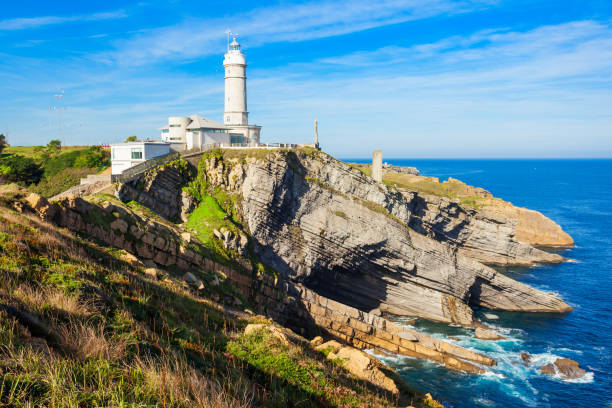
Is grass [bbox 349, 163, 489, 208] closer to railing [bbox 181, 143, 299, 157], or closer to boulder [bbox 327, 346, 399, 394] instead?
railing [bbox 181, 143, 299, 157]

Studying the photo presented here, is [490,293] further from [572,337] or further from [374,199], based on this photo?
[374,199]

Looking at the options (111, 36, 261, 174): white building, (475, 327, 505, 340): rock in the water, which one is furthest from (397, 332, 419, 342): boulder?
(111, 36, 261, 174): white building

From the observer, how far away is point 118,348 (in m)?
5.95

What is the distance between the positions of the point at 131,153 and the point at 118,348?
36361 mm

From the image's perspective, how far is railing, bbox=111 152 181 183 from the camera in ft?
105

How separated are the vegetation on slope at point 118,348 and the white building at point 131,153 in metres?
24.4

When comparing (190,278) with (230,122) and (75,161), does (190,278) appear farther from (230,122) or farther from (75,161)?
(230,122)

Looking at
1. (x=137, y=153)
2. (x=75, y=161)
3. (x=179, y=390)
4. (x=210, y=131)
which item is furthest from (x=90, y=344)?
(x=75, y=161)

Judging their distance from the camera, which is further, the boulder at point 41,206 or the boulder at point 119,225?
the boulder at point 119,225

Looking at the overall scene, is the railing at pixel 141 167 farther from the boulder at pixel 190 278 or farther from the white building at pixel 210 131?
the boulder at pixel 190 278

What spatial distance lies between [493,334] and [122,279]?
38.1 m

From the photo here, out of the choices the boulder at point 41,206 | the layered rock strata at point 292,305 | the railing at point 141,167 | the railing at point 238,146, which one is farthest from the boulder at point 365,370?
the railing at point 238,146

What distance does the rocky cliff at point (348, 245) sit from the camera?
3994cm

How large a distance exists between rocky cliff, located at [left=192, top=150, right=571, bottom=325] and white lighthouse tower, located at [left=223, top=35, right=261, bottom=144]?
11.6 metres
